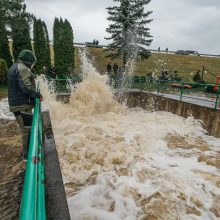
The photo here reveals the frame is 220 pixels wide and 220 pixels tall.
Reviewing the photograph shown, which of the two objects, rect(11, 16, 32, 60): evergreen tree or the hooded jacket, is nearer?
the hooded jacket

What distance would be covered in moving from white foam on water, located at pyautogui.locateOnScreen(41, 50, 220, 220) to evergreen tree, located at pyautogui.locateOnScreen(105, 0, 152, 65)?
21.2 m

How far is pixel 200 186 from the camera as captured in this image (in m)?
5.50

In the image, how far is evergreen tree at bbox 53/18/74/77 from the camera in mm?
29906

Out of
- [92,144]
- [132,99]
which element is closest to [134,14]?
[132,99]

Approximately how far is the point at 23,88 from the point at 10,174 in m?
1.60

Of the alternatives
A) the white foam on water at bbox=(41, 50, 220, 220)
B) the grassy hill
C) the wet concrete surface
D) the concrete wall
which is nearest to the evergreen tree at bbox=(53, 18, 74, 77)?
the grassy hill

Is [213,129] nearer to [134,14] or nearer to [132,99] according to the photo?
[132,99]

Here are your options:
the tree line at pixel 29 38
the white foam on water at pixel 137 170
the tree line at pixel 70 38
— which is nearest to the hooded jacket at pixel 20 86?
the white foam on water at pixel 137 170

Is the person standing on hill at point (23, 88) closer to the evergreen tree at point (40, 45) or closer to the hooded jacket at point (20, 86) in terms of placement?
the hooded jacket at point (20, 86)

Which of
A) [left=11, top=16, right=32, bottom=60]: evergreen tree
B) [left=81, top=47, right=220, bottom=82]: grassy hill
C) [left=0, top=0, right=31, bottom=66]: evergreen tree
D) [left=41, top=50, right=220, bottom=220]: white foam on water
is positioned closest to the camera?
[left=41, top=50, right=220, bottom=220]: white foam on water

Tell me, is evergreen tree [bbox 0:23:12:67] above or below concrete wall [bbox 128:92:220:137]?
above

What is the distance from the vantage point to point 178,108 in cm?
1256

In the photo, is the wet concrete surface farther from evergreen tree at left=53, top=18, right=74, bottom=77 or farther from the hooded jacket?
evergreen tree at left=53, top=18, right=74, bottom=77

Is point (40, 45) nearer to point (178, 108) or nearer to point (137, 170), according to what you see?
point (178, 108)
